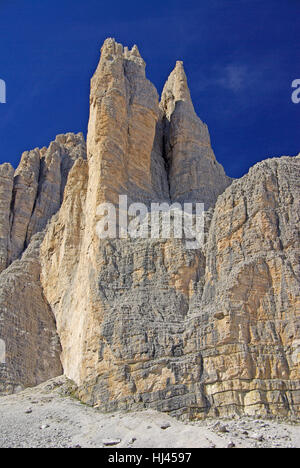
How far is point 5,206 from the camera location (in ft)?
193

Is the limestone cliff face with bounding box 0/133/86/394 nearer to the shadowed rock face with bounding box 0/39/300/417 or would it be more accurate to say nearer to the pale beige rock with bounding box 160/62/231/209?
the shadowed rock face with bounding box 0/39/300/417

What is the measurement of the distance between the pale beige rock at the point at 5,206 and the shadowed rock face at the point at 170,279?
500 centimetres

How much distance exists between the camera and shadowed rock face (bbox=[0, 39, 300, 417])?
108 feet

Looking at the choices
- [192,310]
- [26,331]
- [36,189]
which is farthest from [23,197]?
[192,310]

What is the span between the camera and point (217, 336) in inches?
1341

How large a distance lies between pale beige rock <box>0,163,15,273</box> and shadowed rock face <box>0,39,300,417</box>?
5.00m

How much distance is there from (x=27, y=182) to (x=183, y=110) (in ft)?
54.2

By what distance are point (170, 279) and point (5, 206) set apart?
960 inches

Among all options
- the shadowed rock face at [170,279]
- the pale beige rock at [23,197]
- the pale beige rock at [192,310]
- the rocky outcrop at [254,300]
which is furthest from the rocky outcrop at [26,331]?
the rocky outcrop at [254,300]

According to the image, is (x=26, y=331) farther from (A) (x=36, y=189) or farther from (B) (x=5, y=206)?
(A) (x=36, y=189)

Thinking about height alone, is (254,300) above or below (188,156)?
below

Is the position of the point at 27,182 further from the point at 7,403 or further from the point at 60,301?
the point at 7,403

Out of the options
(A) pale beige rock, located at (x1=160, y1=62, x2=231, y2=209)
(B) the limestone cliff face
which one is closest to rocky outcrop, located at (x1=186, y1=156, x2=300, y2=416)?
(A) pale beige rock, located at (x1=160, y1=62, x2=231, y2=209)
